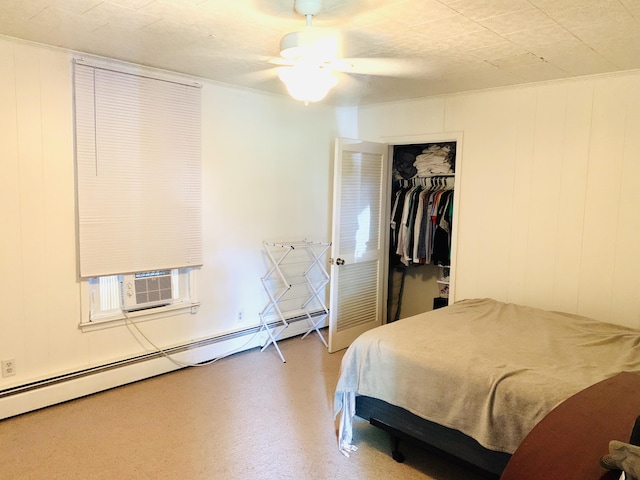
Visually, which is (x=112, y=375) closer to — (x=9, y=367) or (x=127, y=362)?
(x=127, y=362)

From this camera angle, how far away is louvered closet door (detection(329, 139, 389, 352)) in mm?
4062

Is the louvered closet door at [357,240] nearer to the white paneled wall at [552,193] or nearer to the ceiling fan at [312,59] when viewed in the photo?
the white paneled wall at [552,193]

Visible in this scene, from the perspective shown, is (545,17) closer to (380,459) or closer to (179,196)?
(380,459)

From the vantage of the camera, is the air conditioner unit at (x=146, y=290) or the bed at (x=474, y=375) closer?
the bed at (x=474, y=375)

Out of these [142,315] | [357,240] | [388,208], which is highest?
[388,208]

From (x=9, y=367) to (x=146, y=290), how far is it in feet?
3.19

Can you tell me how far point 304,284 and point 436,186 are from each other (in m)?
1.67

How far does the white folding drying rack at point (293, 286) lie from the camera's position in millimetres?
4203

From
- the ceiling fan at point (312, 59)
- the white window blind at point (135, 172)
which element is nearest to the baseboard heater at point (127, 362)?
the white window blind at point (135, 172)

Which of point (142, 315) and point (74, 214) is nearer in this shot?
point (74, 214)

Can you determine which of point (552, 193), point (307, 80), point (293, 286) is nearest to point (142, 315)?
point (293, 286)

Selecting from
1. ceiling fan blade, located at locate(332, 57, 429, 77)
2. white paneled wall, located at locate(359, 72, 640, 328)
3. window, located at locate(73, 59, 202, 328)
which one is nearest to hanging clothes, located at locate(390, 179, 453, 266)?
white paneled wall, located at locate(359, 72, 640, 328)

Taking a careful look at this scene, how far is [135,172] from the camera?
329cm

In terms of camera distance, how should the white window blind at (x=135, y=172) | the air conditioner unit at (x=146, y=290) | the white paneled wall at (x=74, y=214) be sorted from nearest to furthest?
the white paneled wall at (x=74, y=214), the white window blind at (x=135, y=172), the air conditioner unit at (x=146, y=290)
